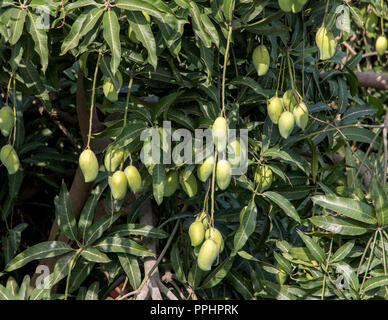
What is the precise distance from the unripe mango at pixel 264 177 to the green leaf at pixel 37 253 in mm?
507

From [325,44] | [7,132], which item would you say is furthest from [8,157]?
[325,44]

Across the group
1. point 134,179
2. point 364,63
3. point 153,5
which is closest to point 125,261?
point 134,179

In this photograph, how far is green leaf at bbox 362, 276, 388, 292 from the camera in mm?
1252

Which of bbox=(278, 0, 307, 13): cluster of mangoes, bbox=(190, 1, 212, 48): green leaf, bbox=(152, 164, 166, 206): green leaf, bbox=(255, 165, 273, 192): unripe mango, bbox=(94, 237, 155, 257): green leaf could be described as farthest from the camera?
bbox=(94, 237, 155, 257): green leaf

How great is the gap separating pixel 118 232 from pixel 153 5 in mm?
644

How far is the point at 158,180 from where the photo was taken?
1.26 metres

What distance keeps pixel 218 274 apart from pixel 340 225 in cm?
34

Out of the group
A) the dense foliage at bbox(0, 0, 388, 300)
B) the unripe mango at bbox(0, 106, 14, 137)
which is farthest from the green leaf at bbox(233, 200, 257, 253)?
the unripe mango at bbox(0, 106, 14, 137)

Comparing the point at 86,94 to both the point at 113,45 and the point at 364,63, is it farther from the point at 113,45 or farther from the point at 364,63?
the point at 364,63

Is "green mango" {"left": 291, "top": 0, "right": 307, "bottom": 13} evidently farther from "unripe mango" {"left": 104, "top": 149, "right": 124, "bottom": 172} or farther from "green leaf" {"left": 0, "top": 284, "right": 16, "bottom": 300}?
"green leaf" {"left": 0, "top": 284, "right": 16, "bottom": 300}

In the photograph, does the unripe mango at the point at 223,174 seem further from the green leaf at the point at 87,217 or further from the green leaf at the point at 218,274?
the green leaf at the point at 87,217

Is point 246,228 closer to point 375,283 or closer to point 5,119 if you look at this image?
point 375,283

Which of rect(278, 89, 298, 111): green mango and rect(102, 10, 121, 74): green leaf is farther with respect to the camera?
rect(278, 89, 298, 111): green mango
